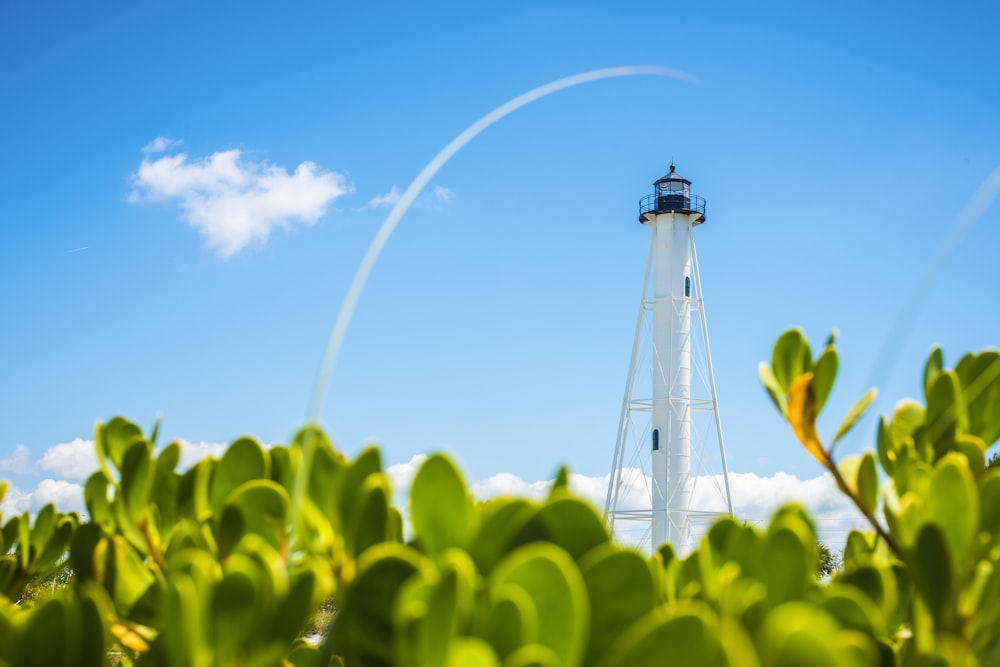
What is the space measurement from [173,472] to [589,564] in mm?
657

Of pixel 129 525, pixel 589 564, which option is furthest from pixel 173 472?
pixel 589 564

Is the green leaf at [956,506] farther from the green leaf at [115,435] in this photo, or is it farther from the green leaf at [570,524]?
the green leaf at [115,435]

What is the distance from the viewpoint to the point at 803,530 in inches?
32.9

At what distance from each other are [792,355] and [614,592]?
0.56 metres

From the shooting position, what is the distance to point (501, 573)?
0.66 m

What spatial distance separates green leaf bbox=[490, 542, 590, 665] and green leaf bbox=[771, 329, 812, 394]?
0.65 m

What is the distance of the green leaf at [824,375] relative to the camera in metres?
1.16

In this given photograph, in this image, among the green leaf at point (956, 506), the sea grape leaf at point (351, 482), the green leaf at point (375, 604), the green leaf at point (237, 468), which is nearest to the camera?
the green leaf at point (375, 604)

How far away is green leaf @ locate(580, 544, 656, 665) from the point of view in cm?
75

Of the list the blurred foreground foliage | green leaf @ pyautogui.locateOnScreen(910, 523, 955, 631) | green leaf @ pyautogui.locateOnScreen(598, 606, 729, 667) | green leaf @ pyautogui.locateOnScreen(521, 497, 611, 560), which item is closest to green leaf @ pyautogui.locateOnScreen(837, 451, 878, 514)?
the blurred foreground foliage

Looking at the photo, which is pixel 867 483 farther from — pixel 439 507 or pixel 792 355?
pixel 439 507

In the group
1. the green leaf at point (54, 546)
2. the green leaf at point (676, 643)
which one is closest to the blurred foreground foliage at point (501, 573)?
the green leaf at point (676, 643)

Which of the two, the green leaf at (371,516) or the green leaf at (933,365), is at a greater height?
the green leaf at (933,365)

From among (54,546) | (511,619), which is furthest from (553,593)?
(54,546)
